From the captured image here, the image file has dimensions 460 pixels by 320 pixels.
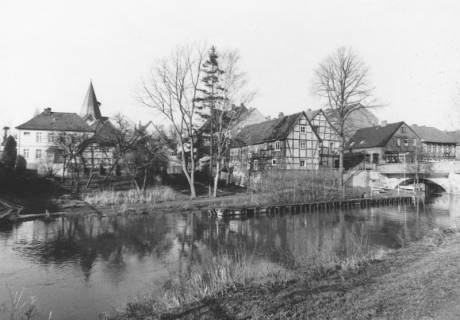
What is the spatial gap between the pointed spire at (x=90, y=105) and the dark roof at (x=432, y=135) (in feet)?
172

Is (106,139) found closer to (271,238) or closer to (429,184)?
(271,238)

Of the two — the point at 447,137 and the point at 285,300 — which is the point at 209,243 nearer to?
the point at 285,300

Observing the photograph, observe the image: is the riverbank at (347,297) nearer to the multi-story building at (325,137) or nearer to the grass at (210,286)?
the grass at (210,286)

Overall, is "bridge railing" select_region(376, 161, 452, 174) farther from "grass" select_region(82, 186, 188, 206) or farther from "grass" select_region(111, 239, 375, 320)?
"grass" select_region(111, 239, 375, 320)

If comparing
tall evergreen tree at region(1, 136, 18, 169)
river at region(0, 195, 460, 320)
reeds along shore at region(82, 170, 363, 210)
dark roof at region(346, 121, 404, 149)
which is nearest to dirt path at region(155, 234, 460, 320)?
river at region(0, 195, 460, 320)

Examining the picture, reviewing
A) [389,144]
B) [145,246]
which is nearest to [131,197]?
[145,246]

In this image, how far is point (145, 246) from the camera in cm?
1717

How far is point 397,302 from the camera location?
665 centimetres

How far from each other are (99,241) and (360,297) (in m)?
14.1

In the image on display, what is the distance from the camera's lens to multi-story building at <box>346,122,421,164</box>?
55250mm

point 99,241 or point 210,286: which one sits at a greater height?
point 210,286

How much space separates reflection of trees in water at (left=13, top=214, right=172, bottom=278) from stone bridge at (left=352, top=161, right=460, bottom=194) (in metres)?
28.9

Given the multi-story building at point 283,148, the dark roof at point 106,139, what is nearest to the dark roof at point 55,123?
the dark roof at point 106,139

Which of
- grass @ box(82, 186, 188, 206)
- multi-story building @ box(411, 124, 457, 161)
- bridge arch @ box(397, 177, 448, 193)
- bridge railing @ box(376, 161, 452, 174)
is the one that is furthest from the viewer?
multi-story building @ box(411, 124, 457, 161)
